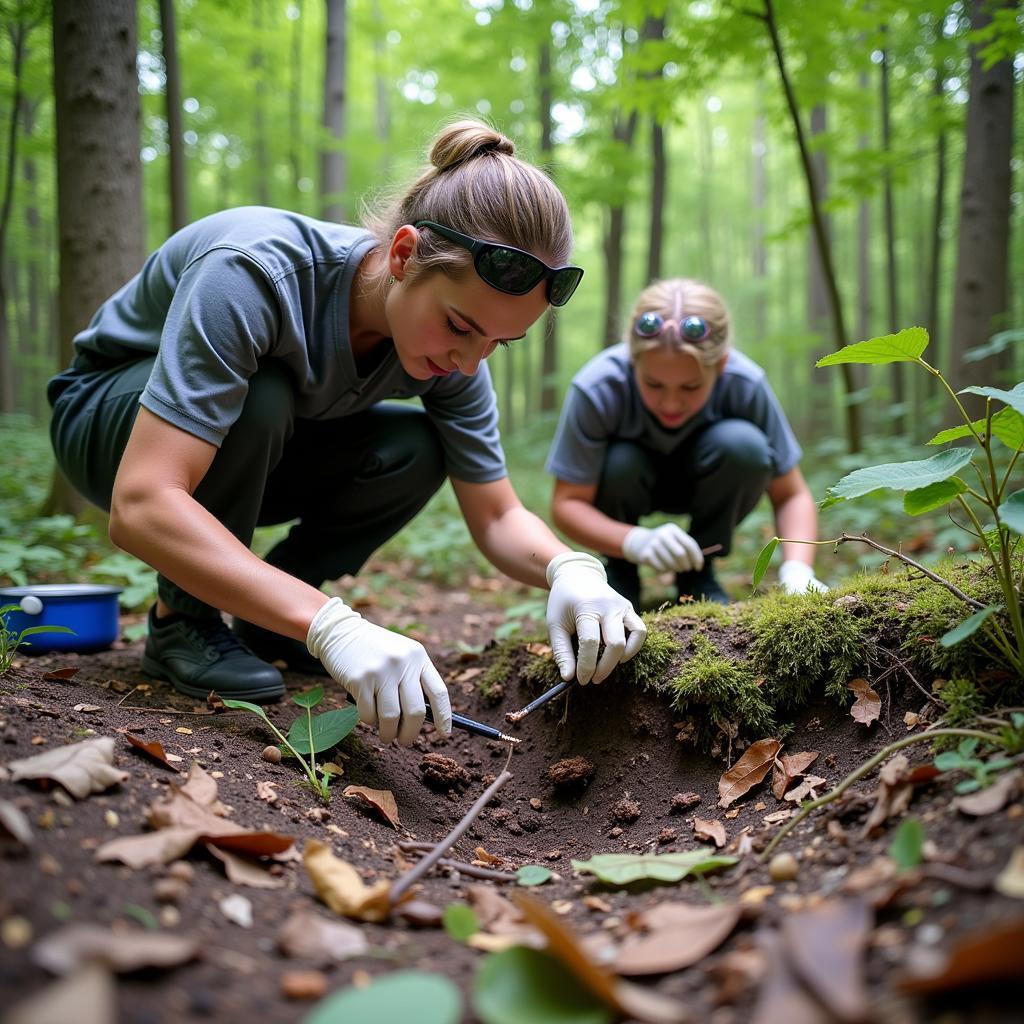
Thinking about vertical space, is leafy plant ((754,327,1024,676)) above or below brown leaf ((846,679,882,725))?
above

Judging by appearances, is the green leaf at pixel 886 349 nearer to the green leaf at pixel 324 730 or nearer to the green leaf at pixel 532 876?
the green leaf at pixel 532 876

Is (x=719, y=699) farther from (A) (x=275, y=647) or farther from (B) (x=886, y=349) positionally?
(A) (x=275, y=647)

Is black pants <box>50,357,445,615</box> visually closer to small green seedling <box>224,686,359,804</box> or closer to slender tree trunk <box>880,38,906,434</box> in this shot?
small green seedling <box>224,686,359,804</box>

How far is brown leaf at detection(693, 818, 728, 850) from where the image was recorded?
1.31 m

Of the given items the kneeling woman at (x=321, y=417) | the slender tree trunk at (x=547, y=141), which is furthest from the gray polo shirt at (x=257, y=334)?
the slender tree trunk at (x=547, y=141)

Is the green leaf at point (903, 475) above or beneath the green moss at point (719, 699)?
above

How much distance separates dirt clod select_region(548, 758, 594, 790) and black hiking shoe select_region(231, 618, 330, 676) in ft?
2.92

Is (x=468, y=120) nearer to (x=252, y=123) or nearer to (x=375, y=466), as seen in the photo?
(x=375, y=466)

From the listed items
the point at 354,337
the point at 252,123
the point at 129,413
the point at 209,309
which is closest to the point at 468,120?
the point at 354,337

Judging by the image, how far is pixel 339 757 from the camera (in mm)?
1644

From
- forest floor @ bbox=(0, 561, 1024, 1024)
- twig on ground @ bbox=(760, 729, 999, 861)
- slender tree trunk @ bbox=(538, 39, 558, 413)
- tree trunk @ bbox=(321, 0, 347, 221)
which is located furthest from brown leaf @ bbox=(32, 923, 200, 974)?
slender tree trunk @ bbox=(538, 39, 558, 413)

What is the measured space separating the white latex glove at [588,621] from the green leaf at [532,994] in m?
0.95

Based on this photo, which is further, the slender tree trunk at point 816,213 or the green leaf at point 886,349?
the slender tree trunk at point 816,213

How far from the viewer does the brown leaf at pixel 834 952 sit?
0.67 m
